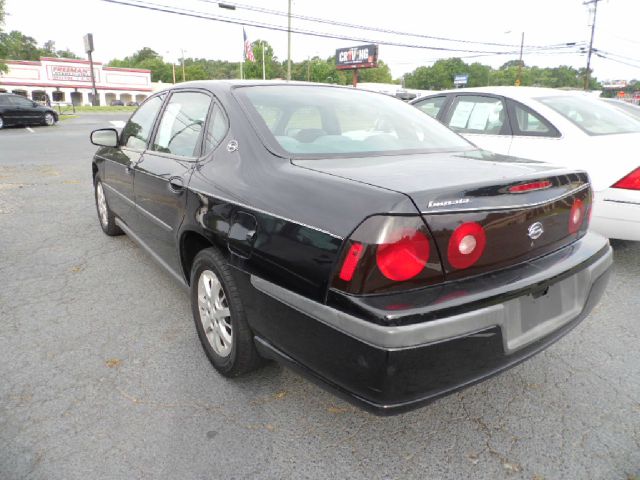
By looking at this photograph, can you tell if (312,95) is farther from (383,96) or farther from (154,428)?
(154,428)

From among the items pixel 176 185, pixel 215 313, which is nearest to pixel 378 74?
pixel 176 185

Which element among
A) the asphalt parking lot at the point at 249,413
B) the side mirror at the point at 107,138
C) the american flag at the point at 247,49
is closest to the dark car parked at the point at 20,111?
the american flag at the point at 247,49

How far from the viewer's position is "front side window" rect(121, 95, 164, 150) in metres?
3.51

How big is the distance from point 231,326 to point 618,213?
328cm

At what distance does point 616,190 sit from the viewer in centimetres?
377

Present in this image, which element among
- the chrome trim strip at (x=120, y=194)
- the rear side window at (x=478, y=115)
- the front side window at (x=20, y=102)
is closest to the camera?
the chrome trim strip at (x=120, y=194)

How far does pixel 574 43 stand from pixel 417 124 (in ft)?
155

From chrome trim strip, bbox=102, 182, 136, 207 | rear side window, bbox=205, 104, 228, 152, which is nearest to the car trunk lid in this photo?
rear side window, bbox=205, 104, 228, 152

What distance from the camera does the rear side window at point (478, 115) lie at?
4961 mm

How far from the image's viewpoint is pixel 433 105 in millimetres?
5883

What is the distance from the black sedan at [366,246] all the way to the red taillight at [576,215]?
11 millimetres

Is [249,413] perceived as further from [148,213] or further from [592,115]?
[592,115]

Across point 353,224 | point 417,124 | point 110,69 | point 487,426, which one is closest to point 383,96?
point 417,124

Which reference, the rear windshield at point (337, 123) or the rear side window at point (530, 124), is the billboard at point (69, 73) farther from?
the rear windshield at point (337, 123)
